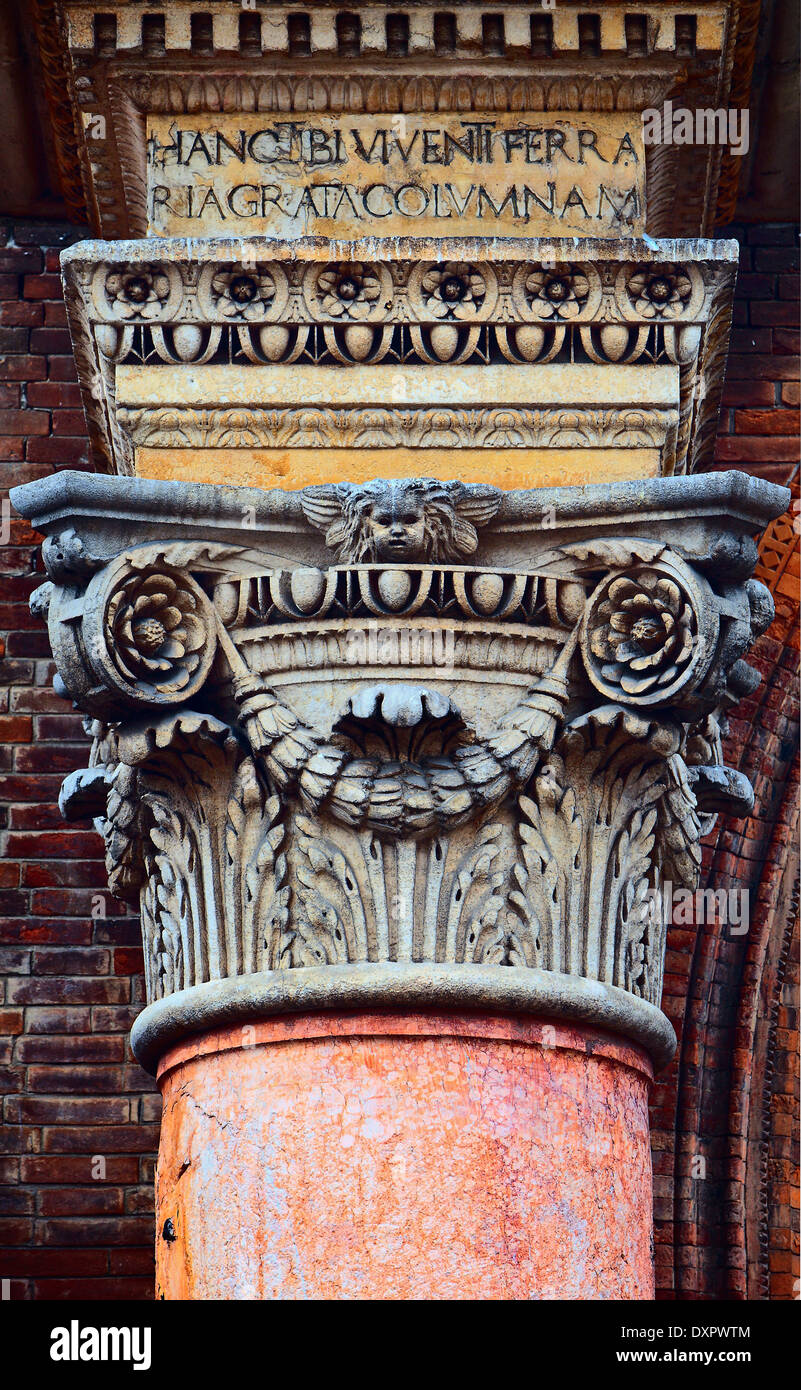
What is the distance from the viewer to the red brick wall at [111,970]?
15.3ft

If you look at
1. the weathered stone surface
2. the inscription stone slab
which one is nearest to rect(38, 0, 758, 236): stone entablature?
the inscription stone slab

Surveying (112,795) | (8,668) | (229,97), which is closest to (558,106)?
(229,97)

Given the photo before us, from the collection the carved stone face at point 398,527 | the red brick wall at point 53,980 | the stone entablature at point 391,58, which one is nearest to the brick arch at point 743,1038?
the red brick wall at point 53,980

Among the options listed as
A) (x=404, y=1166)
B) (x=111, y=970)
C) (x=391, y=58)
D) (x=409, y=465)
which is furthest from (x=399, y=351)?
(x=111, y=970)

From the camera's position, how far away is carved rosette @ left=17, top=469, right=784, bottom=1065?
3203 mm

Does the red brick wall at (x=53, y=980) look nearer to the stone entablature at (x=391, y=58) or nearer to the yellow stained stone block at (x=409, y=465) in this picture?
the stone entablature at (x=391, y=58)

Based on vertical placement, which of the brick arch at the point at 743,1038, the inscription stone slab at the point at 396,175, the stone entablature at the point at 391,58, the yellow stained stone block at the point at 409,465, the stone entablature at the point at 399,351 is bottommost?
the brick arch at the point at 743,1038

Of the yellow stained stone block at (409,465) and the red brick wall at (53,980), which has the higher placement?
the yellow stained stone block at (409,465)

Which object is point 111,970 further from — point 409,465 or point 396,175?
point 396,175

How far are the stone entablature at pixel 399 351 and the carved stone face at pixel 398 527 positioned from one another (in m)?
0.25

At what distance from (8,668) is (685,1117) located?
2.19 metres

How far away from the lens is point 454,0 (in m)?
3.65

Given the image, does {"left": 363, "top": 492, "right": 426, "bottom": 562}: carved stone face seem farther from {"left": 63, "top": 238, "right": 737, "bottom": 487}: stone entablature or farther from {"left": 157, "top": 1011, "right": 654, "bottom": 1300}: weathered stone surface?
{"left": 157, "top": 1011, "right": 654, "bottom": 1300}: weathered stone surface

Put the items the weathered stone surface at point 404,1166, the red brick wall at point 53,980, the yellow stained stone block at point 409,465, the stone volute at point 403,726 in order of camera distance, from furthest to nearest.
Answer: the red brick wall at point 53,980 → the yellow stained stone block at point 409,465 → the stone volute at point 403,726 → the weathered stone surface at point 404,1166
